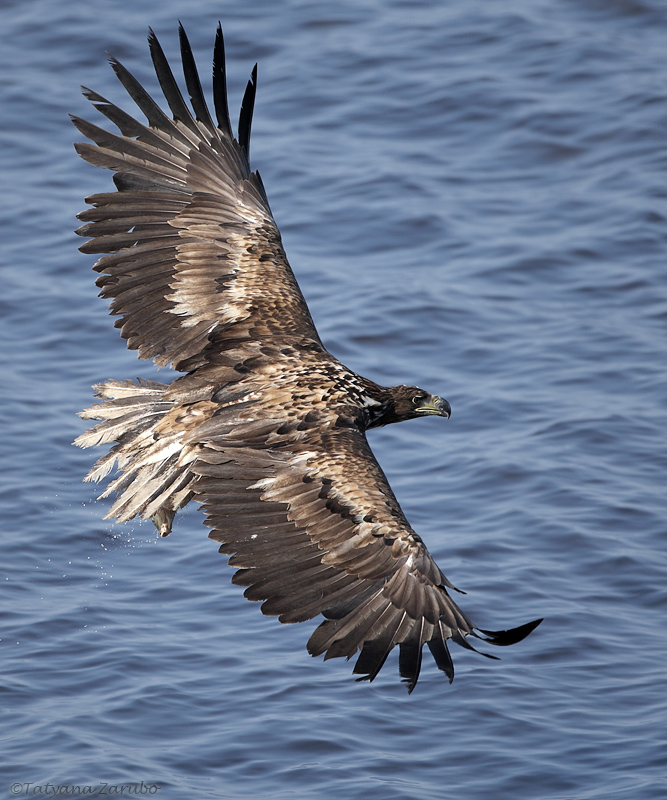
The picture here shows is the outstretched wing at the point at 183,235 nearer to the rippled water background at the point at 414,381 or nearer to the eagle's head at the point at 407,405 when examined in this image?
the eagle's head at the point at 407,405

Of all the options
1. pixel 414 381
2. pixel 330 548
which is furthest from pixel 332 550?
pixel 414 381

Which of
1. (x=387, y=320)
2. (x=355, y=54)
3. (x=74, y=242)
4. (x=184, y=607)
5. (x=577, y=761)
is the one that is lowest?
(x=577, y=761)

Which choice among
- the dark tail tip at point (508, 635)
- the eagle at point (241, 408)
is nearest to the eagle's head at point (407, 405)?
the eagle at point (241, 408)

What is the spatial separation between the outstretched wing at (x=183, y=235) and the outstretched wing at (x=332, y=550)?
96 centimetres

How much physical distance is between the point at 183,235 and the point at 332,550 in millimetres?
2199

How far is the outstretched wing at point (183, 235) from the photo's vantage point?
269 inches

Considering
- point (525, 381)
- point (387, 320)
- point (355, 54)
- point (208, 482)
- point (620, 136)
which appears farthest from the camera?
point (355, 54)

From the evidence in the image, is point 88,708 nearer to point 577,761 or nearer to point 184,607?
point 184,607

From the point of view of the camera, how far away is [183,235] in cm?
705

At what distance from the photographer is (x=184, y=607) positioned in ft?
25.5

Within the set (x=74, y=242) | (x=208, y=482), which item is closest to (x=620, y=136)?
(x=74, y=242)

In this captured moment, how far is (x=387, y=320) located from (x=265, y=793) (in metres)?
4.90

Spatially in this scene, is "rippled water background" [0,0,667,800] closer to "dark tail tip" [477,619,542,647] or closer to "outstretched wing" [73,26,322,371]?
"dark tail tip" [477,619,542,647]

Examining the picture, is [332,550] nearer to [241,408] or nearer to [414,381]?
[241,408]
